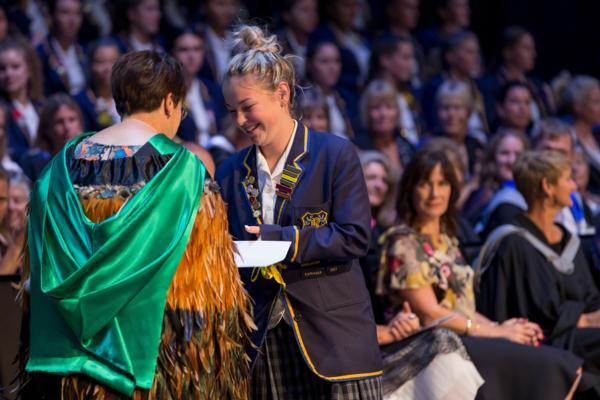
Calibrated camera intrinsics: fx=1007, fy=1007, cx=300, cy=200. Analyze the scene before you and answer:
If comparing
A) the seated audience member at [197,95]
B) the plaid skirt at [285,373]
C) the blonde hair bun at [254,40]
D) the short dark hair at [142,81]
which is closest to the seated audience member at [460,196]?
the blonde hair bun at [254,40]

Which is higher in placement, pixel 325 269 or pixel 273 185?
pixel 273 185

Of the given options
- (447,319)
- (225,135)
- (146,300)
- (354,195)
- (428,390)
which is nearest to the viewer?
(146,300)

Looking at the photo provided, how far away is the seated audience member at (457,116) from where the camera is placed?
26.5 ft

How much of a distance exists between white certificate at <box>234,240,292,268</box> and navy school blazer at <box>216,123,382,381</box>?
0.13 m

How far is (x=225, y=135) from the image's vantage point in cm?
699

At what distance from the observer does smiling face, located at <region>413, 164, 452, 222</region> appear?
488cm

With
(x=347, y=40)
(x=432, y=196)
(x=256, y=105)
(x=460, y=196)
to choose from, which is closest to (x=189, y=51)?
(x=347, y=40)

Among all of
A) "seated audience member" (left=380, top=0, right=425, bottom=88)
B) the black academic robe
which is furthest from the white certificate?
"seated audience member" (left=380, top=0, right=425, bottom=88)

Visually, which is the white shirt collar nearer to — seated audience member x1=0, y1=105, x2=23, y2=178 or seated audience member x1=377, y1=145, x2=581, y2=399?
seated audience member x1=377, y1=145, x2=581, y2=399

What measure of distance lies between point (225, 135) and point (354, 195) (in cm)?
375

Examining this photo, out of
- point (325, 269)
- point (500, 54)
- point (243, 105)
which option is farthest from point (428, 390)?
point (500, 54)

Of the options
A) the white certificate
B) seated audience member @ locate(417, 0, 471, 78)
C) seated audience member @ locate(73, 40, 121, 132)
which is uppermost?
seated audience member @ locate(417, 0, 471, 78)

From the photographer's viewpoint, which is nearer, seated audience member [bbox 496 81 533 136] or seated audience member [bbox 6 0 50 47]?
seated audience member [bbox 6 0 50 47]

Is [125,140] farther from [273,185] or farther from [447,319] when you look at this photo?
[447,319]
